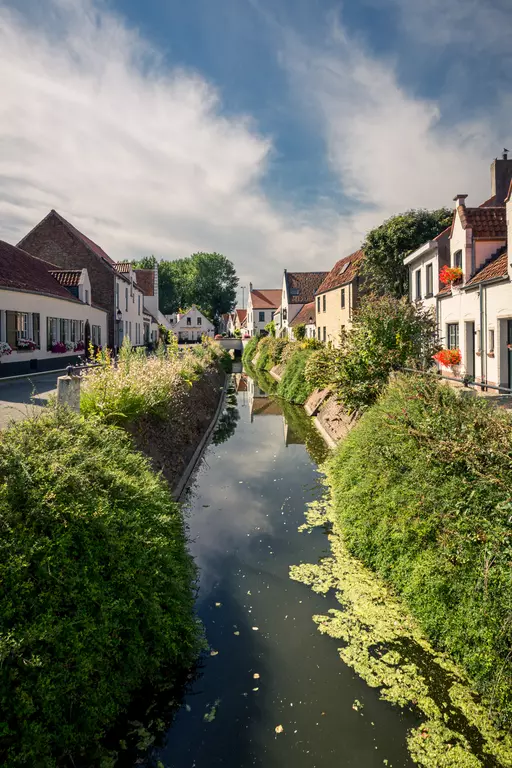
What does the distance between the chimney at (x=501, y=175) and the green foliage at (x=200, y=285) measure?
72910 mm

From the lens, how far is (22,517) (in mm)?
4867

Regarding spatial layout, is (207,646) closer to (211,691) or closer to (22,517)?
(211,691)

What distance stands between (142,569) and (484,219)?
58.1ft

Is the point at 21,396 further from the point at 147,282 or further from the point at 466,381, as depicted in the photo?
the point at 147,282

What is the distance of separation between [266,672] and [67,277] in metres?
28.4

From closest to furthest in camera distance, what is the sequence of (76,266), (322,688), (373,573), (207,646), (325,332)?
(322,688) < (207,646) < (373,573) < (76,266) < (325,332)

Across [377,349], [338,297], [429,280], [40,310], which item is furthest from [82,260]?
[377,349]

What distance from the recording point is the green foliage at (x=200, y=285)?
93562mm

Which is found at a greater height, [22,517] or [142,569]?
[22,517]

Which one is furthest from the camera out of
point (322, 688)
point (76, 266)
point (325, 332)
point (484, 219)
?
point (325, 332)

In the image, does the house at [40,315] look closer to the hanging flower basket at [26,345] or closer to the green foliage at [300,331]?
the hanging flower basket at [26,345]

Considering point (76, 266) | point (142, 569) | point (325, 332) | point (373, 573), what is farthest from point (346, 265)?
point (142, 569)

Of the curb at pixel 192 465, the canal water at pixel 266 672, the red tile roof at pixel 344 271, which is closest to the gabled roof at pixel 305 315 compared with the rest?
the red tile roof at pixel 344 271

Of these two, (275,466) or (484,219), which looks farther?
(484,219)
